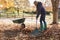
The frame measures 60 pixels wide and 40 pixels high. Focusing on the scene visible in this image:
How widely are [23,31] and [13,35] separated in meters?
0.46

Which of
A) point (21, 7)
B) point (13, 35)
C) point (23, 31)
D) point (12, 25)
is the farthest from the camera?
point (21, 7)

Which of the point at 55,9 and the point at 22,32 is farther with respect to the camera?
the point at 55,9

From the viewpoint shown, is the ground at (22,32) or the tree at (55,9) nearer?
the ground at (22,32)

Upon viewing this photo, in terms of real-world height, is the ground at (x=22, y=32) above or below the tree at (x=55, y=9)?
below

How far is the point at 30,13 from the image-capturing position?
5266mm

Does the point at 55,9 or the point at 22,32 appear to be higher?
the point at 55,9

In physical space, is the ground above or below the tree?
below

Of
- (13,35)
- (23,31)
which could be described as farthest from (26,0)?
(13,35)

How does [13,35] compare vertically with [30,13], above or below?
below

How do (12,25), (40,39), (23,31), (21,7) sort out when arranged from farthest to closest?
(21,7) → (12,25) → (23,31) → (40,39)

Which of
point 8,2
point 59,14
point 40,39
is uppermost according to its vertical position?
point 8,2

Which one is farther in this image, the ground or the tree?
the tree

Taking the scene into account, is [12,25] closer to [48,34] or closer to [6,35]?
[6,35]

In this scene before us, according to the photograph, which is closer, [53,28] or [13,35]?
[13,35]
